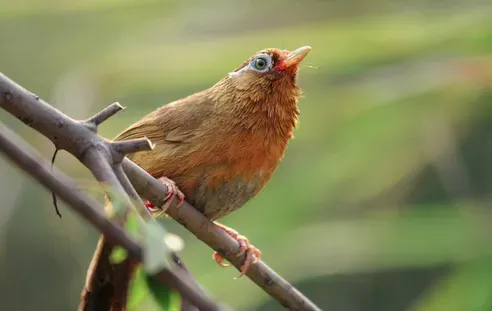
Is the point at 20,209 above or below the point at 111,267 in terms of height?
below

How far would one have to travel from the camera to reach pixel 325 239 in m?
3.27

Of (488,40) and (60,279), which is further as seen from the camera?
(60,279)

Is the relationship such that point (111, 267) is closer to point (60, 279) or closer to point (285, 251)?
point (285, 251)

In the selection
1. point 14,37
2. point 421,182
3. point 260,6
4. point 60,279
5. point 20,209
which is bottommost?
point 60,279

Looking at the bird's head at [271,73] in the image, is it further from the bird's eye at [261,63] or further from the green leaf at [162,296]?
the green leaf at [162,296]

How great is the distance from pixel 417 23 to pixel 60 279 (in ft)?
9.91

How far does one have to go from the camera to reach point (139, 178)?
58.4 inches

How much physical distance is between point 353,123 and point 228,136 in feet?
2.61

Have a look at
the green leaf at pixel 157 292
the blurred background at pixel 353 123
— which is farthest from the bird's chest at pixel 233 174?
the green leaf at pixel 157 292

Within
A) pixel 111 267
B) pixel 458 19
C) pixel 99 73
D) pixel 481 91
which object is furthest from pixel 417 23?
pixel 111 267

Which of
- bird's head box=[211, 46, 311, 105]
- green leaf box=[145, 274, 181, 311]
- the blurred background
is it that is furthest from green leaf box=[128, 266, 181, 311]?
the blurred background

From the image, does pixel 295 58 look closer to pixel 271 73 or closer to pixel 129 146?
pixel 271 73

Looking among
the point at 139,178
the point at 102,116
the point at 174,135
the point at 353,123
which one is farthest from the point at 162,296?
the point at 353,123

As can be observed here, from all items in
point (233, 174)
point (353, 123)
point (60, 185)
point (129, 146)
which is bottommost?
point (353, 123)
